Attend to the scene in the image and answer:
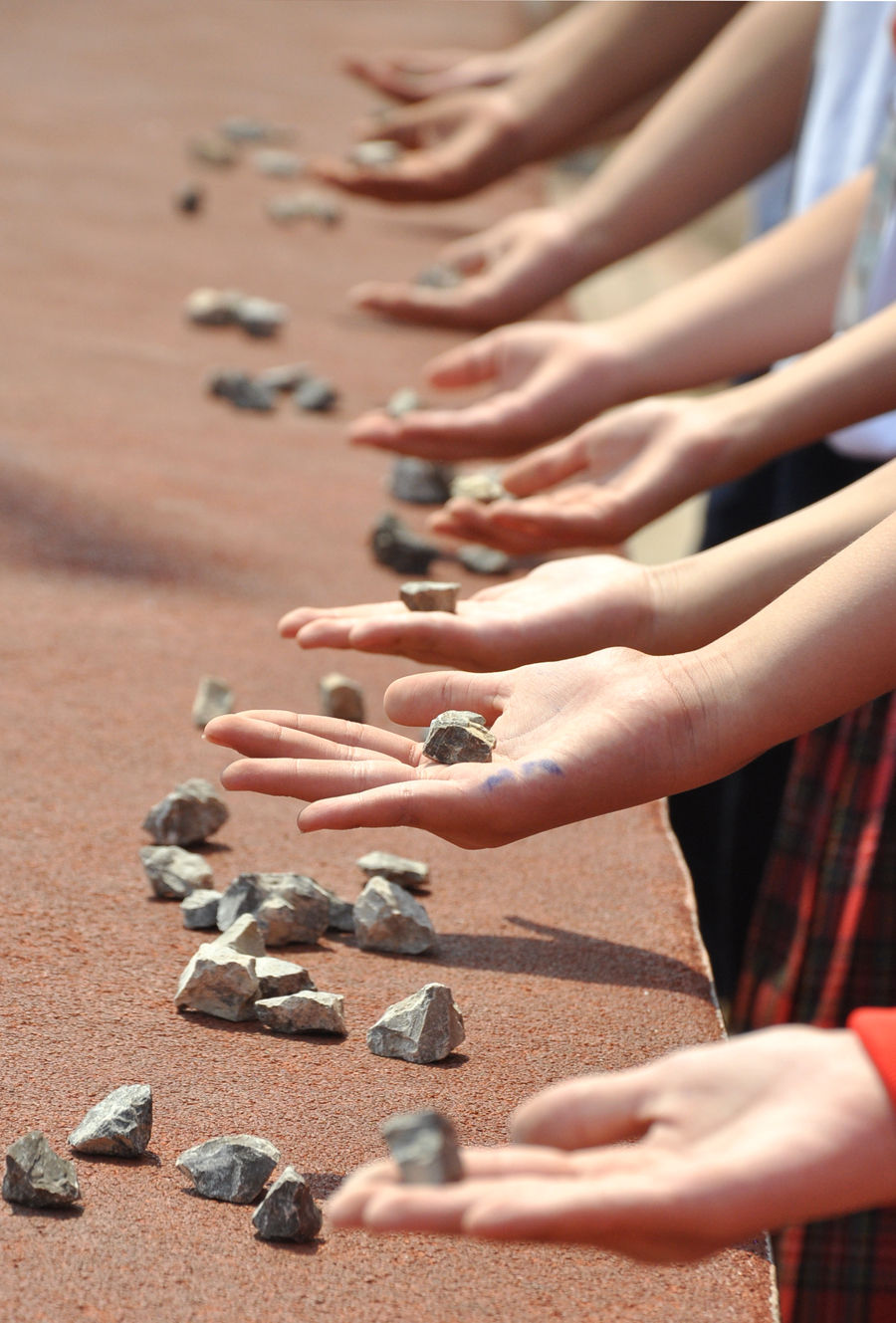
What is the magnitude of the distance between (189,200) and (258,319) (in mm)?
989

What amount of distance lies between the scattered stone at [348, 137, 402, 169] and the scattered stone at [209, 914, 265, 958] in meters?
3.76

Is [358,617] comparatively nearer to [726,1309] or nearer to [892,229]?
[726,1309]

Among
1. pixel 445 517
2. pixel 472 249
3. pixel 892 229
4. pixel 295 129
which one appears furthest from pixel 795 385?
pixel 295 129

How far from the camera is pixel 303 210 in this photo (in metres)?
4.32

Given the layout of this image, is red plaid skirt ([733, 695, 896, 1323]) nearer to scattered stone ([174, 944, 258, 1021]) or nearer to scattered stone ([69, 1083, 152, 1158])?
scattered stone ([174, 944, 258, 1021])

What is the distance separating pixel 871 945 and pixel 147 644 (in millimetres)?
1064

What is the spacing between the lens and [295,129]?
5.20m

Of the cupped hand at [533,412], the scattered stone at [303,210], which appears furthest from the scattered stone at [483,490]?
the scattered stone at [303,210]

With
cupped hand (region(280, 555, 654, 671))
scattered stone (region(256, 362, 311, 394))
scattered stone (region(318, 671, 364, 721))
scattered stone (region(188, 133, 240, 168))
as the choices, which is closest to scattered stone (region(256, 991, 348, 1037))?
cupped hand (region(280, 555, 654, 671))

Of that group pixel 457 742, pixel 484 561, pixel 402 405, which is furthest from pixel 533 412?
pixel 457 742

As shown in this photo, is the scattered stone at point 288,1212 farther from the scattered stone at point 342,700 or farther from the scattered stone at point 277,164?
the scattered stone at point 277,164

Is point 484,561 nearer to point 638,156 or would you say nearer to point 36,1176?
point 638,156

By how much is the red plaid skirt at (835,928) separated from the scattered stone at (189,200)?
2.79m

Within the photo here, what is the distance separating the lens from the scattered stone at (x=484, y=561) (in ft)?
7.66
